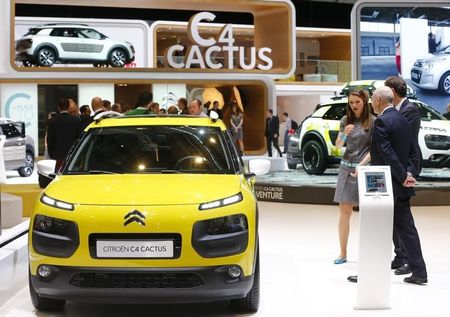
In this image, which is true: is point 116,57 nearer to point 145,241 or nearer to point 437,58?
point 437,58

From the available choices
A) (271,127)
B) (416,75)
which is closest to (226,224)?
(416,75)

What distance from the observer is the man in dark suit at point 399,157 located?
5.71 meters

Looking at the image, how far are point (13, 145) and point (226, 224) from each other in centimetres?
1098

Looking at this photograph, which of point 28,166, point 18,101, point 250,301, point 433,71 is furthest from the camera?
point 18,101

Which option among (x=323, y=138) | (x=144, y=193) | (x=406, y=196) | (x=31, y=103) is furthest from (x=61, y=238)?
(x=31, y=103)

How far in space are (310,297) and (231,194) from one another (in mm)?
1310

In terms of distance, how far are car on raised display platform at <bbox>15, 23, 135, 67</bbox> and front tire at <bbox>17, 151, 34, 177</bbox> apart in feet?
7.75

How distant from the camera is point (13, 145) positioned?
1477cm

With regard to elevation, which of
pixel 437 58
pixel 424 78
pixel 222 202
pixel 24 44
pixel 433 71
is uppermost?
pixel 24 44

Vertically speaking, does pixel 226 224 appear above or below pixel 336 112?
below

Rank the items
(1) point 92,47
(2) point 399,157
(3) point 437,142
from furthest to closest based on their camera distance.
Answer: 1. (1) point 92,47
2. (3) point 437,142
3. (2) point 399,157

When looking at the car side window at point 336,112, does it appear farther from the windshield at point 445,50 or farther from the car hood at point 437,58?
the windshield at point 445,50

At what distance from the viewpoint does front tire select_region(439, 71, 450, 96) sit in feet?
43.3

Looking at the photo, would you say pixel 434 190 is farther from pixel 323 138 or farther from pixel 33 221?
pixel 33 221
